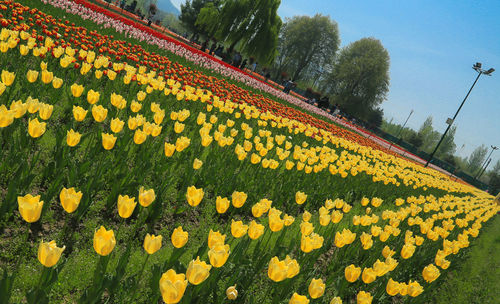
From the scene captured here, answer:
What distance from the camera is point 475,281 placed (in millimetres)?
6090

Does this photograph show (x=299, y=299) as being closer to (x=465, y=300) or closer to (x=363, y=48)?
(x=465, y=300)

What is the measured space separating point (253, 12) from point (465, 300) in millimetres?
19133

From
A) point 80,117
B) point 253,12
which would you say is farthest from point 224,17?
point 80,117

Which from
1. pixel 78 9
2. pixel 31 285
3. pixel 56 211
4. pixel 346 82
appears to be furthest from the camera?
pixel 346 82

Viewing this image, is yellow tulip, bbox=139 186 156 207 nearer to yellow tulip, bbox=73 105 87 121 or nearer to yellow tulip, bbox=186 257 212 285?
yellow tulip, bbox=186 257 212 285

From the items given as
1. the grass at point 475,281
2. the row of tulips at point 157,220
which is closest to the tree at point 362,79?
the grass at point 475,281

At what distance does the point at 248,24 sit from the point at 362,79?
35861mm

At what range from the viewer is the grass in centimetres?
501

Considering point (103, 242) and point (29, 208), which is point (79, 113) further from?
point (103, 242)

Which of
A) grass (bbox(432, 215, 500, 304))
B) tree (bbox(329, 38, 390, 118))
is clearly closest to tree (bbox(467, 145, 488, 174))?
tree (bbox(329, 38, 390, 118))

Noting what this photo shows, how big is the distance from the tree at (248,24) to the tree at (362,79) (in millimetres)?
33003

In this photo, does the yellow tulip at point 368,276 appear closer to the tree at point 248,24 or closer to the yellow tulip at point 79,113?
the yellow tulip at point 79,113

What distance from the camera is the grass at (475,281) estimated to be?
197 inches

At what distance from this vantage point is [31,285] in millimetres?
2006
